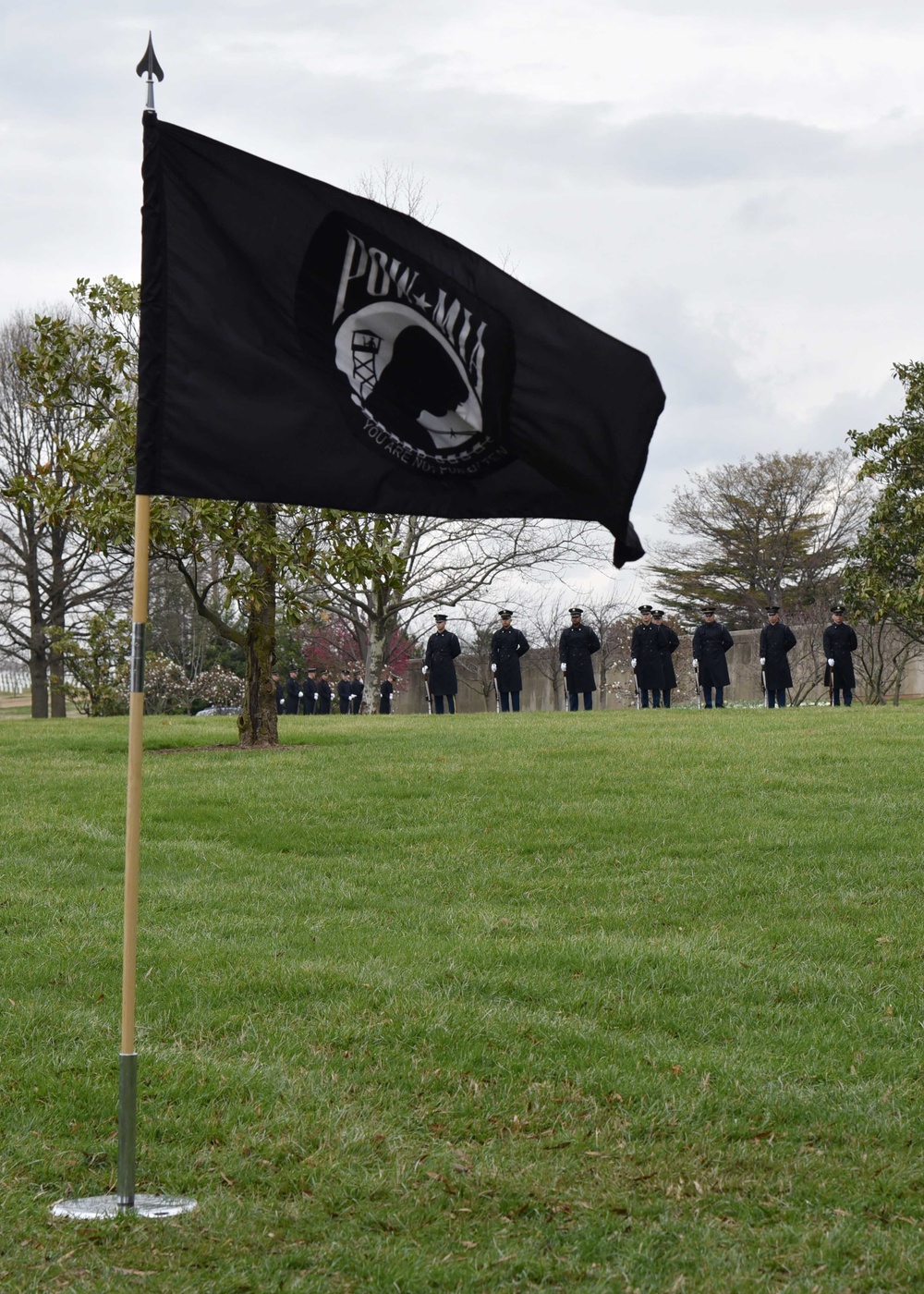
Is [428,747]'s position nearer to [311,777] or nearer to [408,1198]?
[311,777]

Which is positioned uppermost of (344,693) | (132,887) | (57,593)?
(57,593)

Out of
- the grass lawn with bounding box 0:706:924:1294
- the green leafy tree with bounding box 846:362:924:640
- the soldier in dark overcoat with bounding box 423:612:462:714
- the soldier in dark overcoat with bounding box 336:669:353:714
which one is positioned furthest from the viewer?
the soldier in dark overcoat with bounding box 336:669:353:714

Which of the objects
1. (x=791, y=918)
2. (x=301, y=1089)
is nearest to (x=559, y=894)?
(x=791, y=918)

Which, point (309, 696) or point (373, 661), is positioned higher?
point (373, 661)

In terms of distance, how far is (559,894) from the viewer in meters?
8.41

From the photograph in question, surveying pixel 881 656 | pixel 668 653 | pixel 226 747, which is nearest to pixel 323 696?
pixel 881 656

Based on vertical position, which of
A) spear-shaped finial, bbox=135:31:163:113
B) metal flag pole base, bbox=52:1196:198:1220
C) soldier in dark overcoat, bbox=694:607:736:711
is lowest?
metal flag pole base, bbox=52:1196:198:1220

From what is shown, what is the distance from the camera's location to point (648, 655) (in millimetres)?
29344

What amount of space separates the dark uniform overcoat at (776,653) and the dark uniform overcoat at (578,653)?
3659 mm

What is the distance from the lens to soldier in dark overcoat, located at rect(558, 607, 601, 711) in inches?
1136

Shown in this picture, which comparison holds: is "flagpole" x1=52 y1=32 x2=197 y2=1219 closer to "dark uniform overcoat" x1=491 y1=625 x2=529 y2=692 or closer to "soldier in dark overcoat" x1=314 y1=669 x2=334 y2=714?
"dark uniform overcoat" x1=491 y1=625 x2=529 y2=692

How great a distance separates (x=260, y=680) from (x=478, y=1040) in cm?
1194

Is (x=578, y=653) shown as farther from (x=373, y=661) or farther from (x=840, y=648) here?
(x=373, y=661)

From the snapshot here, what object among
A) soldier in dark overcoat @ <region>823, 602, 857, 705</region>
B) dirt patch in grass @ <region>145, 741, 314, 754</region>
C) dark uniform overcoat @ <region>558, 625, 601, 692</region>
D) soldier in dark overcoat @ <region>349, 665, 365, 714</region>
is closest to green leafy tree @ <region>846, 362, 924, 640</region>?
soldier in dark overcoat @ <region>823, 602, 857, 705</region>
